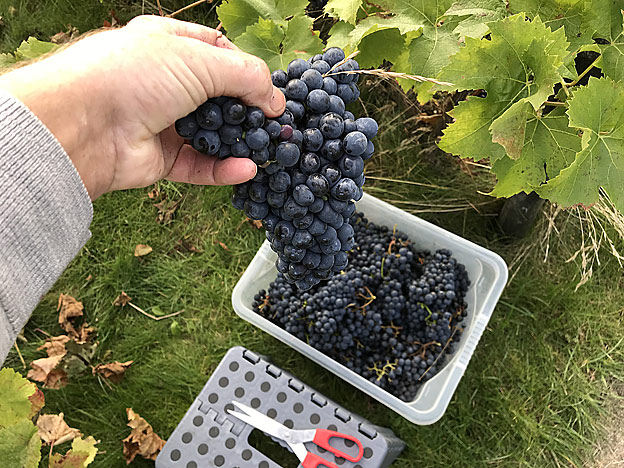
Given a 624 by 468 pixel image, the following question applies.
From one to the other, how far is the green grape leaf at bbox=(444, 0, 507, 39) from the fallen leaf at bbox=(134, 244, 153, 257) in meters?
1.51

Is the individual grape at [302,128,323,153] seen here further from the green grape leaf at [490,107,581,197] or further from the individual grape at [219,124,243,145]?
the green grape leaf at [490,107,581,197]

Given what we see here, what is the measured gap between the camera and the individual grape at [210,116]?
2.97 feet

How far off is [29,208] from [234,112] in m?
0.38

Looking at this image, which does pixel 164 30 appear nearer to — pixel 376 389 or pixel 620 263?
pixel 376 389

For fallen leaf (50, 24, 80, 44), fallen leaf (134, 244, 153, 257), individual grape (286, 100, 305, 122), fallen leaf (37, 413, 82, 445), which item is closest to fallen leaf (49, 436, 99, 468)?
fallen leaf (37, 413, 82, 445)

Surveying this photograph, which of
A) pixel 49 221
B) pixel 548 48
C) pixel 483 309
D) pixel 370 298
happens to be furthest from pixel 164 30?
pixel 483 309

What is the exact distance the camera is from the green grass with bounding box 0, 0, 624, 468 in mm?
1915

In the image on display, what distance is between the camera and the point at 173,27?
104 centimetres

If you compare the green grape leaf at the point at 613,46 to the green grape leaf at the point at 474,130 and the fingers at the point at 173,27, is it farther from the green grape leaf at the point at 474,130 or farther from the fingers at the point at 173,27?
the fingers at the point at 173,27

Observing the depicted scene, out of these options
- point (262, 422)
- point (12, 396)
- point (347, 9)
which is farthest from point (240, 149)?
point (262, 422)

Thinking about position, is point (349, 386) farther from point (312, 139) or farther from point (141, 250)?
point (312, 139)

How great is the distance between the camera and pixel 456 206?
6.87 feet

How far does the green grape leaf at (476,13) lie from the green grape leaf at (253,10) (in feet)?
1.06

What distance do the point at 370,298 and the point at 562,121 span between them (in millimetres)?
883
